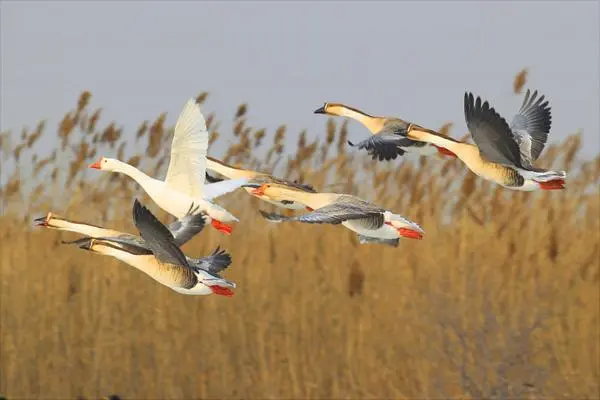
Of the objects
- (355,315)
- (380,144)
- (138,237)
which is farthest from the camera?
(355,315)

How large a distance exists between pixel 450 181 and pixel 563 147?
21.6 inches

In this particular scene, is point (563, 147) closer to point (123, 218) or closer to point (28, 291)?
point (123, 218)

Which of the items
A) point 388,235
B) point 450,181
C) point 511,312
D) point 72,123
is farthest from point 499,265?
point 388,235

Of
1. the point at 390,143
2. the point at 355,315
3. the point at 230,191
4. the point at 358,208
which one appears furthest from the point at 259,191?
the point at 355,315

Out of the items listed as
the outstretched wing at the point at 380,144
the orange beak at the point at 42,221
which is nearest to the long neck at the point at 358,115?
the outstretched wing at the point at 380,144

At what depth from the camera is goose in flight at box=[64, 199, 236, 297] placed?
2.12 metres

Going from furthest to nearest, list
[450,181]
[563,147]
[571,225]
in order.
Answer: [571,225], [450,181], [563,147]

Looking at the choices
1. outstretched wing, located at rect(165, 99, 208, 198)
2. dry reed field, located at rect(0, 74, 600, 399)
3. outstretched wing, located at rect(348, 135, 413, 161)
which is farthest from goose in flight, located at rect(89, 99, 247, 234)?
dry reed field, located at rect(0, 74, 600, 399)

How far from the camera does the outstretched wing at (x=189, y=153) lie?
2426mm

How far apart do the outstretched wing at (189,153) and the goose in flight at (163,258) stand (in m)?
0.13

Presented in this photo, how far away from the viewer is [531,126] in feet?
9.57

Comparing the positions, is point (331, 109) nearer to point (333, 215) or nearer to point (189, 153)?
point (189, 153)

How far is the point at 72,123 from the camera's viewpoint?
3.71 m

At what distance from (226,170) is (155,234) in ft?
1.63
